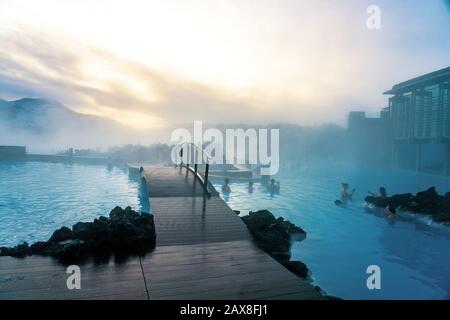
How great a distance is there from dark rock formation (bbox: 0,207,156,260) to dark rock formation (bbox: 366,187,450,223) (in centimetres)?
1436

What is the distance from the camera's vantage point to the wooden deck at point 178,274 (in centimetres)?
411

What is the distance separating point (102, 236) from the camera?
6.14 metres

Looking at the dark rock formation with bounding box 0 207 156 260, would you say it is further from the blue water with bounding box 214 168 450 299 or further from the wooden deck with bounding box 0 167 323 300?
the blue water with bounding box 214 168 450 299

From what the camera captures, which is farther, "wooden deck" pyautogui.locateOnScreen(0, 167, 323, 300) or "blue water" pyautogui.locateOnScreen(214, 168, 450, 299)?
"blue water" pyautogui.locateOnScreen(214, 168, 450, 299)

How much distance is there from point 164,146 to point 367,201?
35674 millimetres

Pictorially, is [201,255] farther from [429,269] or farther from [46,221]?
[46,221]

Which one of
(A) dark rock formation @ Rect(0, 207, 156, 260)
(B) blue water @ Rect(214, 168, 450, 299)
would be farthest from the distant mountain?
(A) dark rock formation @ Rect(0, 207, 156, 260)

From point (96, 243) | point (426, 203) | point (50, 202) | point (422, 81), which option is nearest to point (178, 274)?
point (96, 243)

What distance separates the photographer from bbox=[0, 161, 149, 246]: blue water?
487 inches

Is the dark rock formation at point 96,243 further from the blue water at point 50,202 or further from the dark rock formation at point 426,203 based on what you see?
the dark rock formation at point 426,203

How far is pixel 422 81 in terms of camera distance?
27.6 metres

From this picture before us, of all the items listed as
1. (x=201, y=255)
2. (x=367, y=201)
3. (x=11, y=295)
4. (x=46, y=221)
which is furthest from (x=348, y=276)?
(x=46, y=221)

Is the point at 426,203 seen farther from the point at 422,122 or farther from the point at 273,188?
the point at 422,122
